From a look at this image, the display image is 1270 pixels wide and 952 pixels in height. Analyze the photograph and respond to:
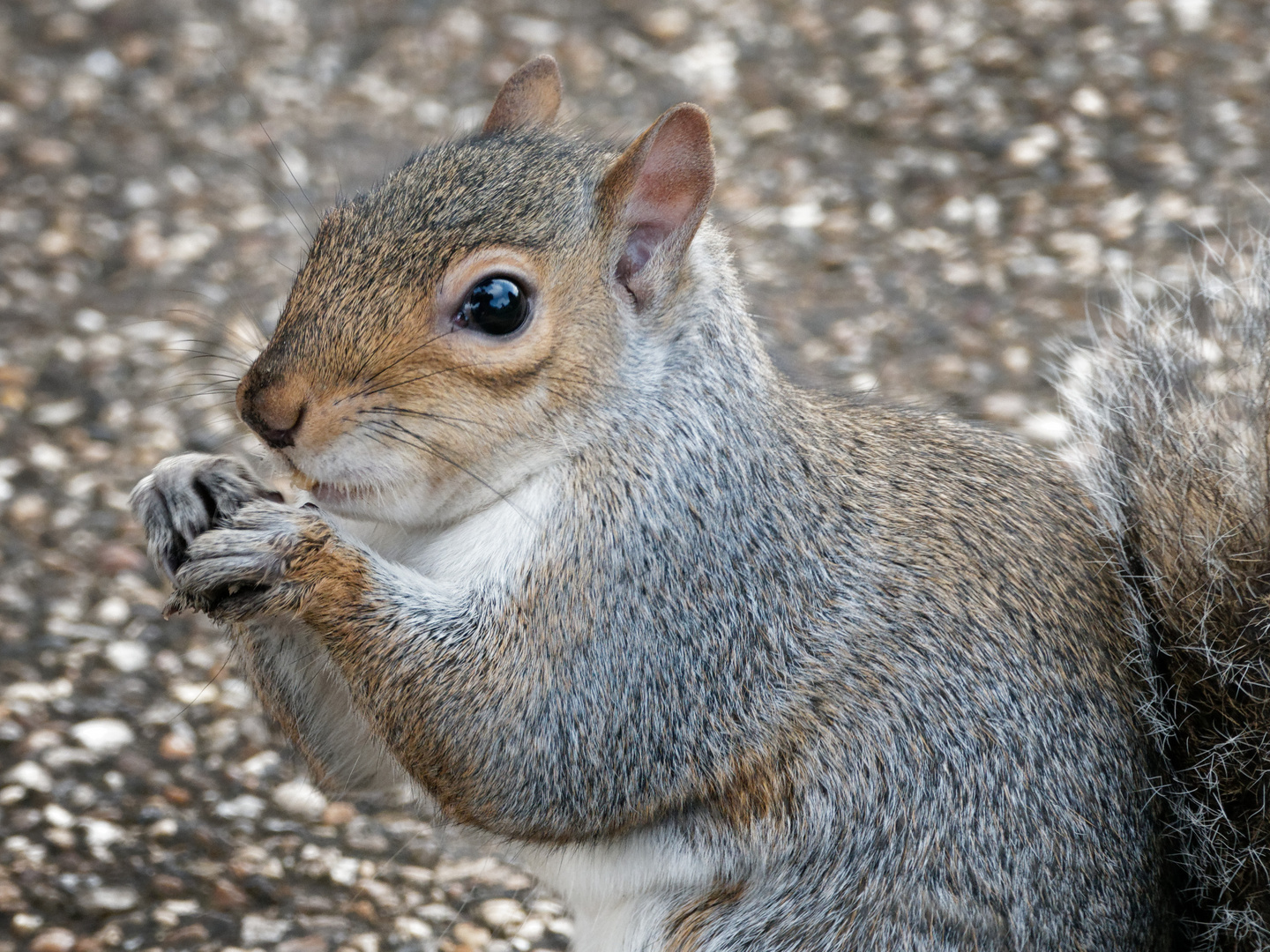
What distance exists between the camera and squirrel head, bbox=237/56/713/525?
171 cm

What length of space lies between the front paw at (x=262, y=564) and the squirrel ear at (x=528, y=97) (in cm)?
75

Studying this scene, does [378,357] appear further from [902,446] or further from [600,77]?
[600,77]

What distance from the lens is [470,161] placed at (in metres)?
1.89

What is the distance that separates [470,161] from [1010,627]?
0.93 meters

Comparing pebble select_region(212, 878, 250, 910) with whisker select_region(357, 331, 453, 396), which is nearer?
whisker select_region(357, 331, 453, 396)

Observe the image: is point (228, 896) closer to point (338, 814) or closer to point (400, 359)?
point (338, 814)

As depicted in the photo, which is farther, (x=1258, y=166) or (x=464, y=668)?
(x=1258, y=166)

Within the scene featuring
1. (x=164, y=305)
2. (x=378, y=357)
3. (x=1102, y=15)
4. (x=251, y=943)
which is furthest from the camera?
(x=1102, y=15)

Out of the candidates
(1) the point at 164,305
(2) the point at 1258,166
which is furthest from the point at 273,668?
(2) the point at 1258,166

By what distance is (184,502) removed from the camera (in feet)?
5.90

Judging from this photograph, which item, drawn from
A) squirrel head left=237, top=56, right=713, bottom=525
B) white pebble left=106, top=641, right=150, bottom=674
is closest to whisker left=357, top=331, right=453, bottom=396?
squirrel head left=237, top=56, right=713, bottom=525

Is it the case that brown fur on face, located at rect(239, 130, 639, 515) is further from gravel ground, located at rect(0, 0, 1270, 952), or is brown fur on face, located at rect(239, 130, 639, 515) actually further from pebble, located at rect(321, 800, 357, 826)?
pebble, located at rect(321, 800, 357, 826)

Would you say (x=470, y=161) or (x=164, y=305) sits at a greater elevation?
(x=470, y=161)

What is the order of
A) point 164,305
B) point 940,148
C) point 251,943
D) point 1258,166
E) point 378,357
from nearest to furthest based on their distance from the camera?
1. point 378,357
2. point 251,943
3. point 164,305
4. point 1258,166
5. point 940,148
